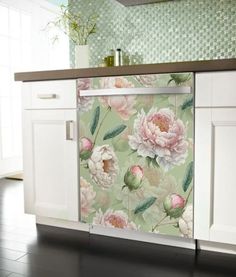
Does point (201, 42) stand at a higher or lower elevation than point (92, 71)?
higher

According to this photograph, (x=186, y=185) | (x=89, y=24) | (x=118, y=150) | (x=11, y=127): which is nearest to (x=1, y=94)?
(x=11, y=127)

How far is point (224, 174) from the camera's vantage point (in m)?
1.55

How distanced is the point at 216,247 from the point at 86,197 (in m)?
0.70

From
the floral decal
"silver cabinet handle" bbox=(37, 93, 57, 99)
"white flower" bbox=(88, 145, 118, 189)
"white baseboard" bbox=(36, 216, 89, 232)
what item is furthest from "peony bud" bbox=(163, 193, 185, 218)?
"silver cabinet handle" bbox=(37, 93, 57, 99)

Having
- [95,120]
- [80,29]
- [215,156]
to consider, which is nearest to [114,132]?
[95,120]

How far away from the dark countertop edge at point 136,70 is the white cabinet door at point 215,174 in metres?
0.19

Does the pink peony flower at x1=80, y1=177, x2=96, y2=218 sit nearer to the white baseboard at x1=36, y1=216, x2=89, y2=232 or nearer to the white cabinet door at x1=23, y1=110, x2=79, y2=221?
the white cabinet door at x1=23, y1=110, x2=79, y2=221

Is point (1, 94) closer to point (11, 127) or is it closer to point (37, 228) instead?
point (11, 127)

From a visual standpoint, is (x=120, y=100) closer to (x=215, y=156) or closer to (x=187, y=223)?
(x=215, y=156)

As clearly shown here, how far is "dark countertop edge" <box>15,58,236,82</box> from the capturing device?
1.50 meters

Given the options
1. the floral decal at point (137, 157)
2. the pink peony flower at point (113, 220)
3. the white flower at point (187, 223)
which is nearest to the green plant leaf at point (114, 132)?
the floral decal at point (137, 157)

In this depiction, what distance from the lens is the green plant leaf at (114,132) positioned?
1718 millimetres

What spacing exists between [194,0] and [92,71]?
32.2 inches

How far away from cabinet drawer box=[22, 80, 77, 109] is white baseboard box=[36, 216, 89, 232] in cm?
68
